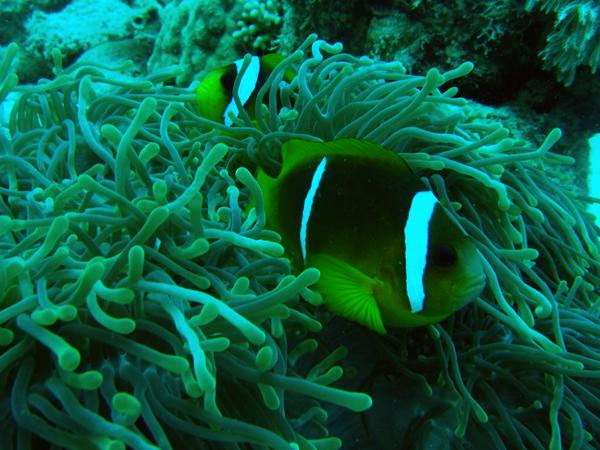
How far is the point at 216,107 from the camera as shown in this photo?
161cm

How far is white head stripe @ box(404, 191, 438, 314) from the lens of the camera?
2.85ft

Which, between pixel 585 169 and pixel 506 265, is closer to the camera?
pixel 506 265

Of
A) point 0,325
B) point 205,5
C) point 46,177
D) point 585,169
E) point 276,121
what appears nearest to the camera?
point 0,325

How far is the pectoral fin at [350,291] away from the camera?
0.88 metres

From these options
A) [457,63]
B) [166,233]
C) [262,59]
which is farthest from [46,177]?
[457,63]

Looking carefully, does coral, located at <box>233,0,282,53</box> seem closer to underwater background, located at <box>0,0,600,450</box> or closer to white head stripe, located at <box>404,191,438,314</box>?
underwater background, located at <box>0,0,600,450</box>

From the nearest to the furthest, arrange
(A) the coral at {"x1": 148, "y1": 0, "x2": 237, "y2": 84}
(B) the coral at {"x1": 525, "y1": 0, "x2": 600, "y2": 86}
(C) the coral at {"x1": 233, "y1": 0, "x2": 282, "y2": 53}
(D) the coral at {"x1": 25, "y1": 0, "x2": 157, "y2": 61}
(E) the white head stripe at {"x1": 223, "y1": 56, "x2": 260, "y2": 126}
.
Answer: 1. (E) the white head stripe at {"x1": 223, "y1": 56, "x2": 260, "y2": 126}
2. (B) the coral at {"x1": 525, "y1": 0, "x2": 600, "y2": 86}
3. (C) the coral at {"x1": 233, "y1": 0, "x2": 282, "y2": 53}
4. (A) the coral at {"x1": 148, "y1": 0, "x2": 237, "y2": 84}
5. (D) the coral at {"x1": 25, "y1": 0, "x2": 157, "y2": 61}

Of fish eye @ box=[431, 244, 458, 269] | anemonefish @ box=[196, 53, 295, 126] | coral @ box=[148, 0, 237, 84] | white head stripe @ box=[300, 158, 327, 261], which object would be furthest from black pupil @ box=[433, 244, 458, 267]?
coral @ box=[148, 0, 237, 84]

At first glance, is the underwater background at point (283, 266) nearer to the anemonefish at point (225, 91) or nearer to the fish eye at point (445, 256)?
the anemonefish at point (225, 91)

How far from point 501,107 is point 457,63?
27 centimetres

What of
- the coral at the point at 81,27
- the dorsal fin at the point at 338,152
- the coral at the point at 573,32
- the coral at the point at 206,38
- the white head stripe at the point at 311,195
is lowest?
the coral at the point at 81,27

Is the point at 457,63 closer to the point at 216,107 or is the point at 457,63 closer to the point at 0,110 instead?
the point at 216,107

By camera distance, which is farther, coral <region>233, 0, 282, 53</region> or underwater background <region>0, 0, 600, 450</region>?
coral <region>233, 0, 282, 53</region>

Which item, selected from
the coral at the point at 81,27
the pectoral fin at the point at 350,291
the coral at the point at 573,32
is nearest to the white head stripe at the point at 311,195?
the pectoral fin at the point at 350,291
